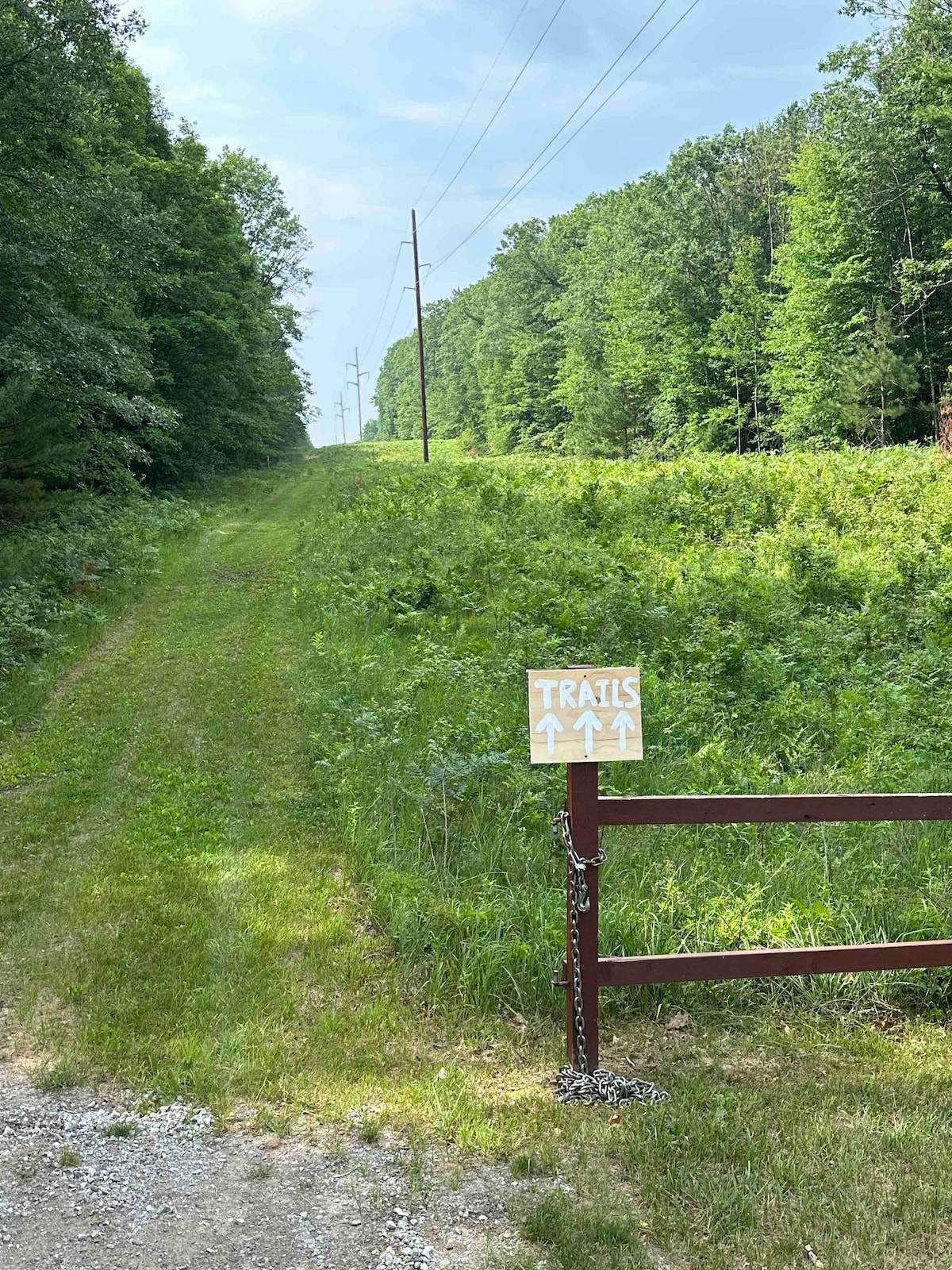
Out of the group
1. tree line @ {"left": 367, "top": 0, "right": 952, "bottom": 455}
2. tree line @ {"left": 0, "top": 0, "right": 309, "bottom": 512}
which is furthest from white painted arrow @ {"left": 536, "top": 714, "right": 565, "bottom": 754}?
tree line @ {"left": 367, "top": 0, "right": 952, "bottom": 455}

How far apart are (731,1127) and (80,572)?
13305mm

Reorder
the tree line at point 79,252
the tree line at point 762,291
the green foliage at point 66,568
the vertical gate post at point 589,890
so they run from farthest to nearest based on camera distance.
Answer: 1. the tree line at point 762,291
2. the tree line at point 79,252
3. the green foliage at point 66,568
4. the vertical gate post at point 589,890

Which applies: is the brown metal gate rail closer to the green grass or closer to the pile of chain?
the pile of chain

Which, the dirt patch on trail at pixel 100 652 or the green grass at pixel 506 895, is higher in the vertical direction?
the dirt patch on trail at pixel 100 652

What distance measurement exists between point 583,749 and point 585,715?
14cm

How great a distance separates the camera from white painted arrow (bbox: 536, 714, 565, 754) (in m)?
3.58

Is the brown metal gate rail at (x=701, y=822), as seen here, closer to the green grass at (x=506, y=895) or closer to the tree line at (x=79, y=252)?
the green grass at (x=506, y=895)

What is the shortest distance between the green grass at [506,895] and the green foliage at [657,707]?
1.4 inches

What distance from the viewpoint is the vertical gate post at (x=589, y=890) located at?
3684 mm

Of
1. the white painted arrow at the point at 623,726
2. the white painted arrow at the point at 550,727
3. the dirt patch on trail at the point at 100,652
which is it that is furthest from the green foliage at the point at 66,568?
the white painted arrow at the point at 623,726

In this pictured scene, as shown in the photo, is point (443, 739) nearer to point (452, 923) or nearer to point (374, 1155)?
point (452, 923)

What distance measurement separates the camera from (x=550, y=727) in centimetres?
359

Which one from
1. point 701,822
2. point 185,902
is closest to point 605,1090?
point 701,822

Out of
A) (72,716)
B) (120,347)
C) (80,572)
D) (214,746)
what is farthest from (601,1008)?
(120,347)
